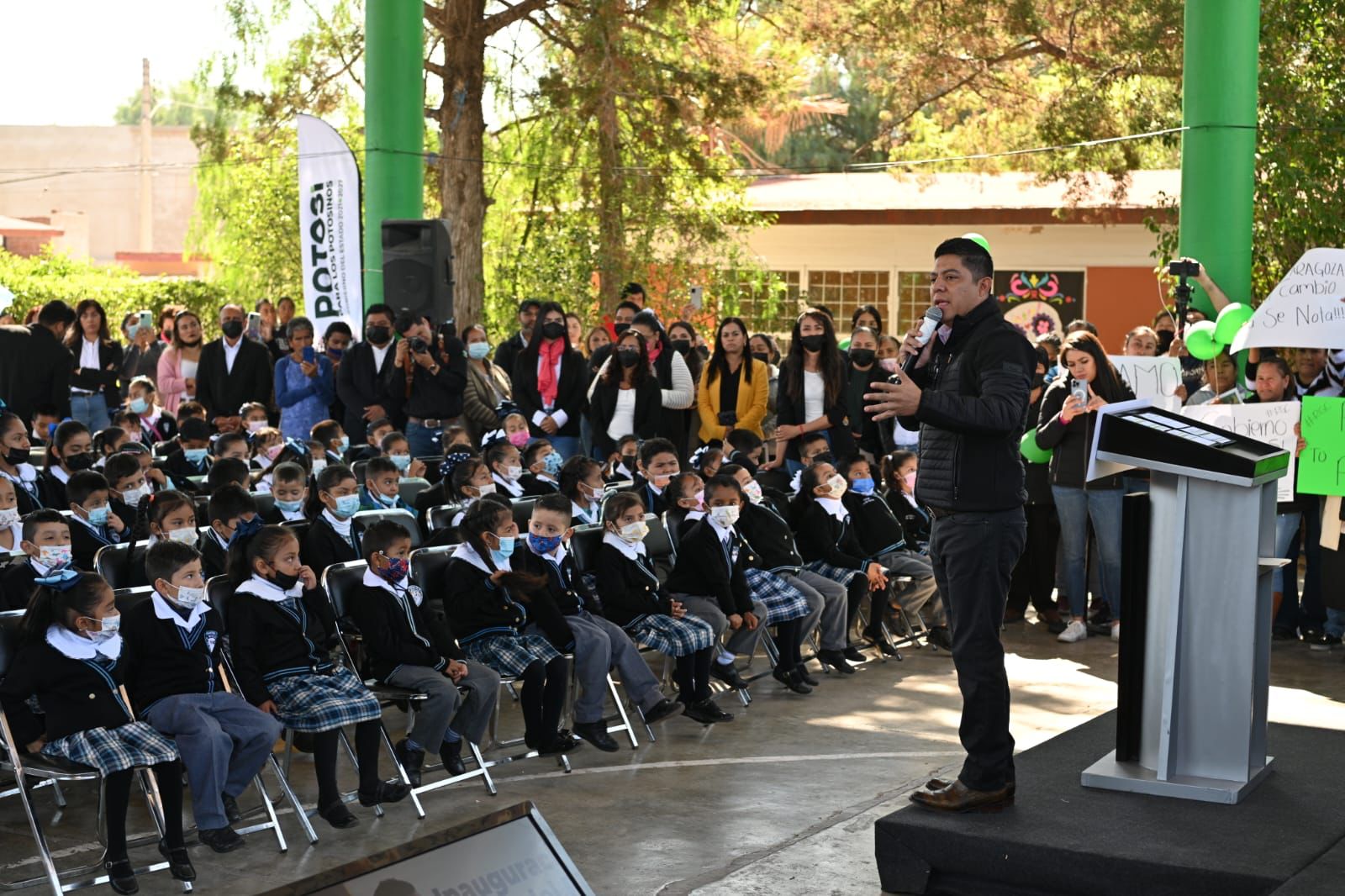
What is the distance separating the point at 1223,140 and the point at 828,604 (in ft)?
16.1

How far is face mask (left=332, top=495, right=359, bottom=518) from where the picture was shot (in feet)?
25.6

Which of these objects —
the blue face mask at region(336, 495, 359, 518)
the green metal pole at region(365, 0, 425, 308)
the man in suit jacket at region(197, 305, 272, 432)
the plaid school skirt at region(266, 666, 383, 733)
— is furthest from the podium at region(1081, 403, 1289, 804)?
the green metal pole at region(365, 0, 425, 308)

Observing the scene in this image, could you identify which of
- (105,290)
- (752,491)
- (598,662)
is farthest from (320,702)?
(105,290)

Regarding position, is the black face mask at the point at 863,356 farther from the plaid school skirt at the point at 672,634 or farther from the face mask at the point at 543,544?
the face mask at the point at 543,544

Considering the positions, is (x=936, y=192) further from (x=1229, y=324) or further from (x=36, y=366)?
(x=36, y=366)

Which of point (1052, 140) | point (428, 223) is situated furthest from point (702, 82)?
point (428, 223)

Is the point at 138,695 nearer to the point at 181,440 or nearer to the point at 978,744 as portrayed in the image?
the point at 978,744

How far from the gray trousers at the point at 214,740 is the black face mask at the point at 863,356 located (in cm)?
595

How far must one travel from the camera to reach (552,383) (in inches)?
458

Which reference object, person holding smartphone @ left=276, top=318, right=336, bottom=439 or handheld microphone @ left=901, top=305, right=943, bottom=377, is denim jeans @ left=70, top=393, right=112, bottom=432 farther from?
handheld microphone @ left=901, top=305, right=943, bottom=377

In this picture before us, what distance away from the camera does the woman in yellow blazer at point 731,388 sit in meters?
11.1

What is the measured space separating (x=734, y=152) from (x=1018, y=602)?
17.0m

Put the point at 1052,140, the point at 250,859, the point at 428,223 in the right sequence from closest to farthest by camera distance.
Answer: the point at 250,859, the point at 428,223, the point at 1052,140

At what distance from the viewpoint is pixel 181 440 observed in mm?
10680
